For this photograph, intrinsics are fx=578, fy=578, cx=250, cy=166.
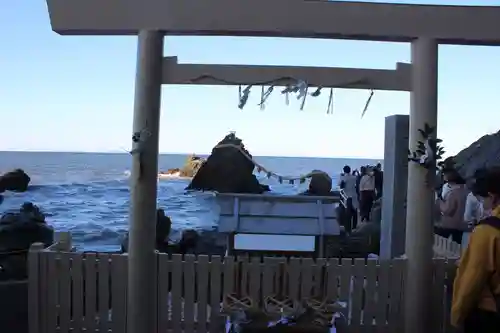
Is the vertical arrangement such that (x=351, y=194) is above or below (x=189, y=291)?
above

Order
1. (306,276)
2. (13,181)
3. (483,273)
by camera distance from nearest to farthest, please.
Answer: (483,273), (306,276), (13,181)

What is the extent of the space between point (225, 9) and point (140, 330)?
279cm

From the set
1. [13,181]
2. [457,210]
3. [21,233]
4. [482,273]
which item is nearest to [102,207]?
[13,181]

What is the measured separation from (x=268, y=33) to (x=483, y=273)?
2587 millimetres

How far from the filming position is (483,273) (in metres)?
3.17

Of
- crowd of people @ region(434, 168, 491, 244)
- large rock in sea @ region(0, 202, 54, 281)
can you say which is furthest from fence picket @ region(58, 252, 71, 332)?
crowd of people @ region(434, 168, 491, 244)

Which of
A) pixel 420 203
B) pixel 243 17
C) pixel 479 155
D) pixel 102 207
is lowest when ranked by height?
pixel 102 207

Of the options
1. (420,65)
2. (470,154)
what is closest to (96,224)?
(470,154)

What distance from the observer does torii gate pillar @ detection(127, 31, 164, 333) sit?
189 inches

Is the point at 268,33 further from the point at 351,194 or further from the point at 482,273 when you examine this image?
the point at 351,194

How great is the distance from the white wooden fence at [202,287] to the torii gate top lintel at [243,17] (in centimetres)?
193

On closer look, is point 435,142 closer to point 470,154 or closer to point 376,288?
point 376,288

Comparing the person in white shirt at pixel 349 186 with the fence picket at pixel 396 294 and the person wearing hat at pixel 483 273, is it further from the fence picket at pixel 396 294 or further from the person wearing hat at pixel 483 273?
the person wearing hat at pixel 483 273

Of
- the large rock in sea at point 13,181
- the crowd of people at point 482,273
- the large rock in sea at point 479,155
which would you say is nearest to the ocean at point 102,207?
the large rock in sea at point 13,181
